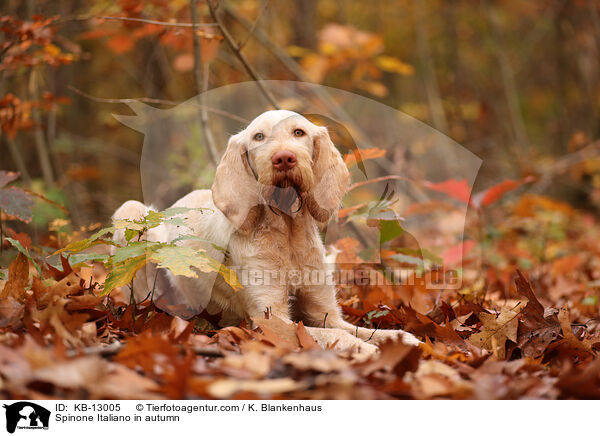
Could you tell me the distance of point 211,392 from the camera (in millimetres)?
1627

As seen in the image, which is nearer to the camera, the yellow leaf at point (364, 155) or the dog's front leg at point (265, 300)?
the dog's front leg at point (265, 300)

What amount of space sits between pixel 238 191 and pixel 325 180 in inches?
18.6

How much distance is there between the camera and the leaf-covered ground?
68.3 inches

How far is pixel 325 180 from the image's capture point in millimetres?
3018

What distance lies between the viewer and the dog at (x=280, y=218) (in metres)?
2.84

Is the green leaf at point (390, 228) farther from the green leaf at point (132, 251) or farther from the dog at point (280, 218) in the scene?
the green leaf at point (132, 251)

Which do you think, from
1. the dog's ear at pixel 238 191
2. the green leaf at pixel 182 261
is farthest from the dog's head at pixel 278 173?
the green leaf at pixel 182 261

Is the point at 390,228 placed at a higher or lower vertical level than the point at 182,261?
higher

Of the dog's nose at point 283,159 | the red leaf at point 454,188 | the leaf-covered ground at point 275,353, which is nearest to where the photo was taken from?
the leaf-covered ground at point 275,353
